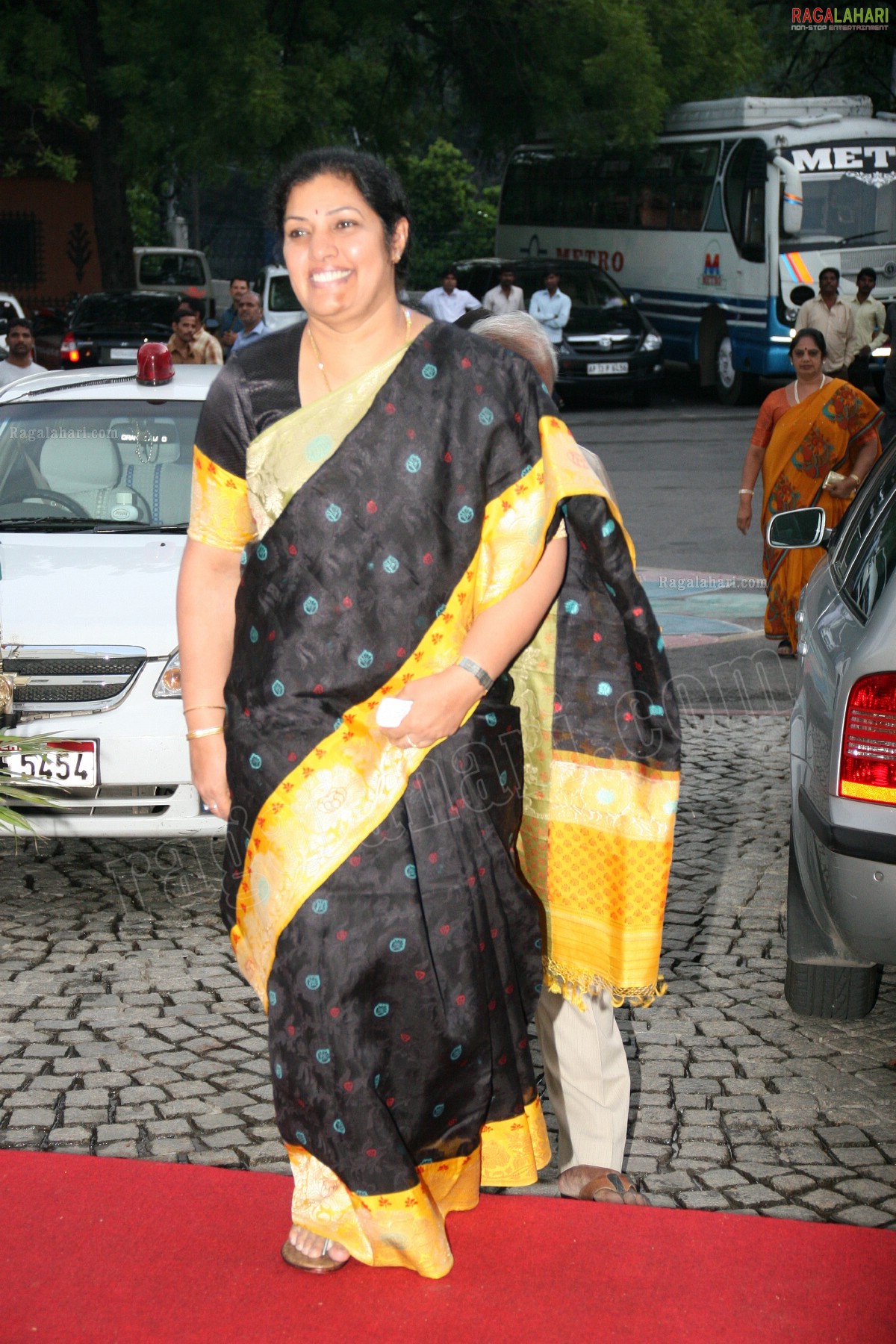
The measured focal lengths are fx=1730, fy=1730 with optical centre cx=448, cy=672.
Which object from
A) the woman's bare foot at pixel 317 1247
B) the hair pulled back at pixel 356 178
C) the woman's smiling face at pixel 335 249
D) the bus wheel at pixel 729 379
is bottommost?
the bus wheel at pixel 729 379

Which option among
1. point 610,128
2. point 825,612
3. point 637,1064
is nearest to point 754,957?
point 637,1064

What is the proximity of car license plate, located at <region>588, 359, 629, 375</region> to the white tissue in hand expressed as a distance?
19.7 metres

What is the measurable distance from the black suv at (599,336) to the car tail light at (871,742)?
18472mm

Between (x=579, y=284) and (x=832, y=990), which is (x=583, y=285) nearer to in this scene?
(x=579, y=284)

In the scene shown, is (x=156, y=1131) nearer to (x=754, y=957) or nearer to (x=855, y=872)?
(x=855, y=872)

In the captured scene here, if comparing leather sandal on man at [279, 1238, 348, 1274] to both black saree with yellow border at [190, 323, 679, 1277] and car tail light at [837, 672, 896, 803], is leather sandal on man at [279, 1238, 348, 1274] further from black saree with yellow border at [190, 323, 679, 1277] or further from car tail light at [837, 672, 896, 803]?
car tail light at [837, 672, 896, 803]

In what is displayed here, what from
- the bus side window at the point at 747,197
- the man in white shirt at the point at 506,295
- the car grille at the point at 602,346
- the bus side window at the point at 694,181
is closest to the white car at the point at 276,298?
the man in white shirt at the point at 506,295

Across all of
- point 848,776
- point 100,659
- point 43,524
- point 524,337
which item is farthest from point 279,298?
point 848,776

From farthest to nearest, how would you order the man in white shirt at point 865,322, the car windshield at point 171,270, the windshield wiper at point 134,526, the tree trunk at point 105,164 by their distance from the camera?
1. the car windshield at point 171,270
2. the tree trunk at point 105,164
3. the man in white shirt at point 865,322
4. the windshield wiper at point 134,526

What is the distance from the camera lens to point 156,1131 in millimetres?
3855

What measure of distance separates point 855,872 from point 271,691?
136 centimetres

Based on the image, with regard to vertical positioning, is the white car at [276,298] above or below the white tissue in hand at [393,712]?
below

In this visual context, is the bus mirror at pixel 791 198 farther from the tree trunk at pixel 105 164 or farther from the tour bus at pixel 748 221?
the tree trunk at pixel 105 164

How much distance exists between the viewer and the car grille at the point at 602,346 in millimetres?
22078
